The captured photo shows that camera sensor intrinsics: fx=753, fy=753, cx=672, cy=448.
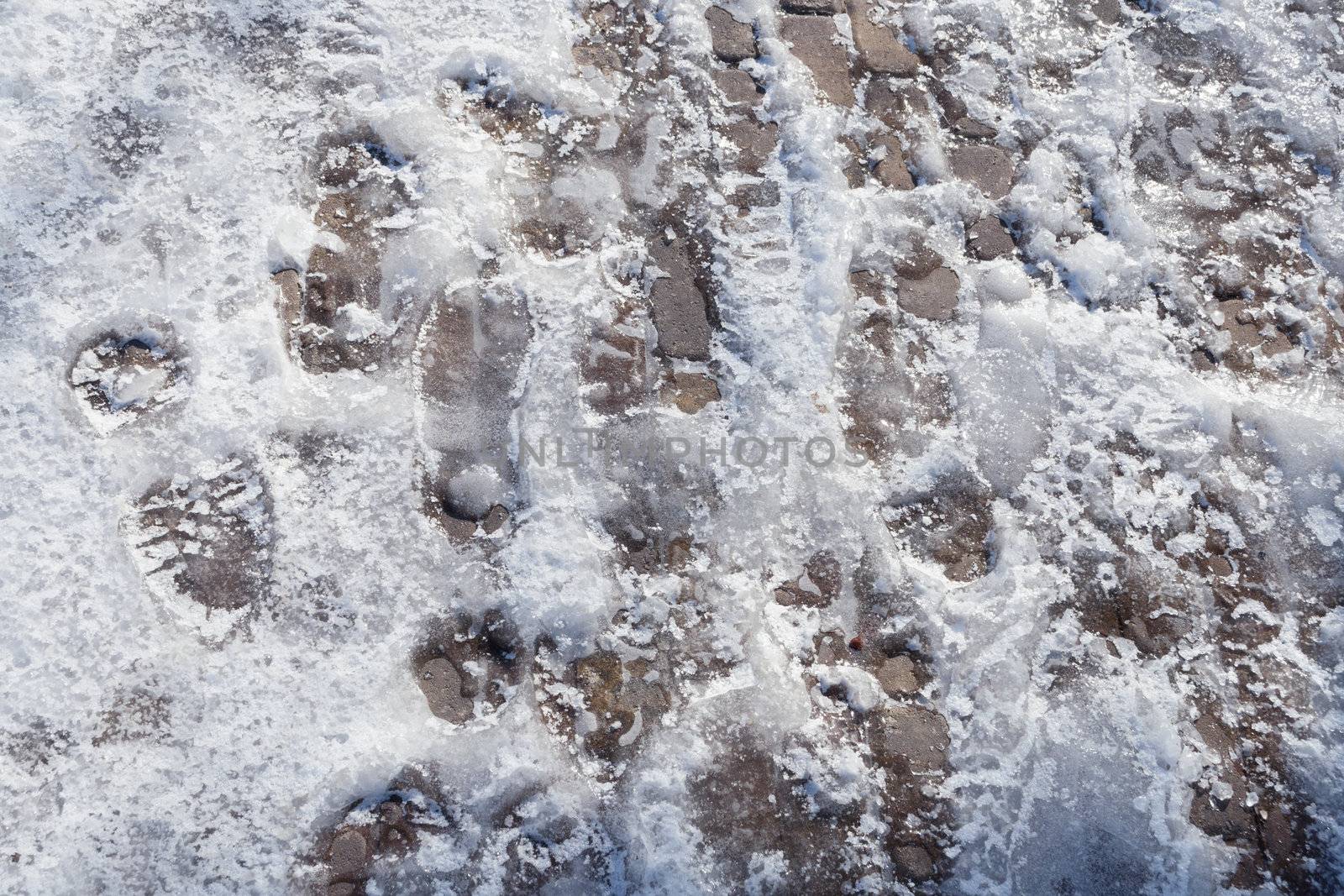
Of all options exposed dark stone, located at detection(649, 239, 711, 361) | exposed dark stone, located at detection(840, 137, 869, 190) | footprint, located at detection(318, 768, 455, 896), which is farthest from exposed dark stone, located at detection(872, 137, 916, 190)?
footprint, located at detection(318, 768, 455, 896)

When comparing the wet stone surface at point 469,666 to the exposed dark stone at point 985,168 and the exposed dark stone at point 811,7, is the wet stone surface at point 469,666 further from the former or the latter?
the exposed dark stone at point 811,7

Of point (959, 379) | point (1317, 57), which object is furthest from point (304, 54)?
point (1317, 57)

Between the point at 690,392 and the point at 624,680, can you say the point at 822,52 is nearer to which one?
the point at 690,392

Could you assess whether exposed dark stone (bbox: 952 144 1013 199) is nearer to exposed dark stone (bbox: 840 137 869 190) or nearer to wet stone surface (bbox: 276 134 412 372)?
exposed dark stone (bbox: 840 137 869 190)

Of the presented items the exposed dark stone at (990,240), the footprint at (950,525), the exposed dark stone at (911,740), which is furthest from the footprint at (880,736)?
the exposed dark stone at (990,240)

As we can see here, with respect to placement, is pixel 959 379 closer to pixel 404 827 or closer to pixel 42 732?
pixel 404 827

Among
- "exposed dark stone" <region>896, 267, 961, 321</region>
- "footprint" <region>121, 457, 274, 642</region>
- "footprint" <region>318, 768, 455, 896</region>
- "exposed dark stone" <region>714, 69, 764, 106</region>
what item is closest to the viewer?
"footprint" <region>318, 768, 455, 896</region>

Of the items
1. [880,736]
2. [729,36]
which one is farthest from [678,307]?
[880,736]
